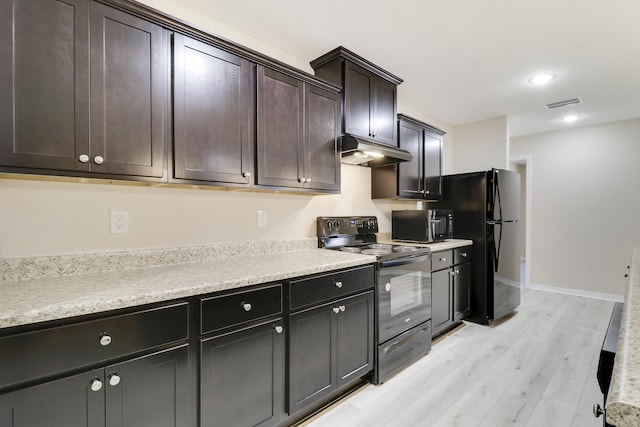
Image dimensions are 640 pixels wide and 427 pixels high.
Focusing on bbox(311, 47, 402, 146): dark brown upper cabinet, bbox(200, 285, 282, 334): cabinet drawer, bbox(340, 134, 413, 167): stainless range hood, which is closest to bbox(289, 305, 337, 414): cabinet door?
bbox(200, 285, 282, 334): cabinet drawer

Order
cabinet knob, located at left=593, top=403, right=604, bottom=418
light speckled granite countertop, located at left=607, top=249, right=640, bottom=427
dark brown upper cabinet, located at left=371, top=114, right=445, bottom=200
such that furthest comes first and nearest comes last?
dark brown upper cabinet, located at left=371, top=114, right=445, bottom=200 < cabinet knob, located at left=593, top=403, right=604, bottom=418 < light speckled granite countertop, located at left=607, top=249, right=640, bottom=427

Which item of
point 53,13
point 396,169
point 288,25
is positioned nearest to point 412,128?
point 396,169

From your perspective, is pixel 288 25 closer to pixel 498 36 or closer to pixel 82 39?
pixel 82 39

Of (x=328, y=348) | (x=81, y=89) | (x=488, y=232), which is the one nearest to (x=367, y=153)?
(x=328, y=348)

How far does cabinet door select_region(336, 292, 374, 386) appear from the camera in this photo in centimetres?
192

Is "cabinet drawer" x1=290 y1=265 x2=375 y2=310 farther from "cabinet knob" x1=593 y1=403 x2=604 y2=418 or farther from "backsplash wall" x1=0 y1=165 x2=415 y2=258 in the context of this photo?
"cabinet knob" x1=593 y1=403 x2=604 y2=418

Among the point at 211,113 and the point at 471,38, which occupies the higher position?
the point at 471,38

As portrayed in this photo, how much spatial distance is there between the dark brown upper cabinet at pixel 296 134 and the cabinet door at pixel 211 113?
0.31 feet

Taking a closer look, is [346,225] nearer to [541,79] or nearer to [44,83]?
[44,83]

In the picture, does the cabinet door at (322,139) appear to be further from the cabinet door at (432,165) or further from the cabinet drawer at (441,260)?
the cabinet door at (432,165)

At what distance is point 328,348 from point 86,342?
48.3 inches

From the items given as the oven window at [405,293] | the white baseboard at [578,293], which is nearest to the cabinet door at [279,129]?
the oven window at [405,293]

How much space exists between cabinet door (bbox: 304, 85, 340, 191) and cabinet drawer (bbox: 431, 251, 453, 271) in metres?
1.22

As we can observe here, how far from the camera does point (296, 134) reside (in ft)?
6.83
